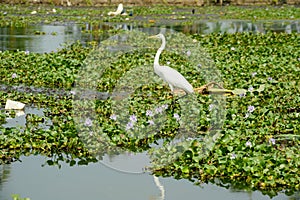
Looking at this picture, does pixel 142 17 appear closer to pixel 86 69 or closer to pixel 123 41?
pixel 123 41

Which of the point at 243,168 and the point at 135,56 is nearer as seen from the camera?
the point at 243,168

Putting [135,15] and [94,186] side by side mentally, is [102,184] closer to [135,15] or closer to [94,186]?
[94,186]

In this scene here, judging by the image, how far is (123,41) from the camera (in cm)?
1820

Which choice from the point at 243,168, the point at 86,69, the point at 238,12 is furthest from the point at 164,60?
the point at 238,12

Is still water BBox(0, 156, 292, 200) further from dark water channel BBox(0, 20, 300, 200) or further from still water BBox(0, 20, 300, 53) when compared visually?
still water BBox(0, 20, 300, 53)

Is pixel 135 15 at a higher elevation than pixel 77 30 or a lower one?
lower

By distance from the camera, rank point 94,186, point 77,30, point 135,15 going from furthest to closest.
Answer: point 135,15 < point 77,30 < point 94,186

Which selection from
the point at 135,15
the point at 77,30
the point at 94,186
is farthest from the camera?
the point at 135,15

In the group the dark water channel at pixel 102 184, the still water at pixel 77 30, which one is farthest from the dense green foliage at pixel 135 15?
the dark water channel at pixel 102 184

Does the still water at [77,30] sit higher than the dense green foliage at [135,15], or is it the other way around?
the still water at [77,30]

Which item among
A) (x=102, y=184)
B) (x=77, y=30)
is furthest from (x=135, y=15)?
(x=102, y=184)

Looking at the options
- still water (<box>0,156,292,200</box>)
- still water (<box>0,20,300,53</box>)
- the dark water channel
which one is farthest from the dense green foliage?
still water (<box>0,156,292,200</box>)

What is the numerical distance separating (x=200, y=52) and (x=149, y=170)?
27.9 feet

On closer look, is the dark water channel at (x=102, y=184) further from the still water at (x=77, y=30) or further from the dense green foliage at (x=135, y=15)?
the dense green foliage at (x=135, y=15)
